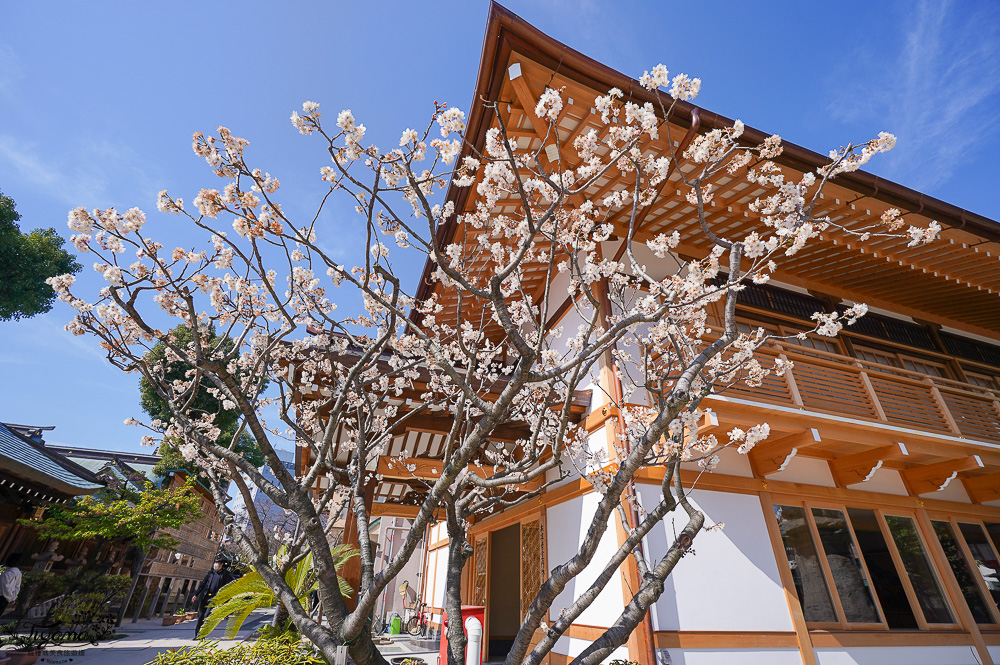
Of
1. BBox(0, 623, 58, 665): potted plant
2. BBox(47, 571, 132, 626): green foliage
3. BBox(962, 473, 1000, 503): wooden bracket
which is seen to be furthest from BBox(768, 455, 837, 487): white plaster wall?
BBox(47, 571, 132, 626): green foliage

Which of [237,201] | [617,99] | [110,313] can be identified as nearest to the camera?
[237,201]

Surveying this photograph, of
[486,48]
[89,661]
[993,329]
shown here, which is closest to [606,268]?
[486,48]

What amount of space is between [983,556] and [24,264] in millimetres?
22859

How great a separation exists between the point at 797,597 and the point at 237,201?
712 centimetres

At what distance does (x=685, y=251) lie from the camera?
7.59m

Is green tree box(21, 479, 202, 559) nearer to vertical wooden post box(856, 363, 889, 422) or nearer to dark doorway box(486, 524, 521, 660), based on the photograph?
dark doorway box(486, 524, 521, 660)

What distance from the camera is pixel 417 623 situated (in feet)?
46.8

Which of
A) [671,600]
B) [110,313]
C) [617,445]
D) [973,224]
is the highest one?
[973,224]

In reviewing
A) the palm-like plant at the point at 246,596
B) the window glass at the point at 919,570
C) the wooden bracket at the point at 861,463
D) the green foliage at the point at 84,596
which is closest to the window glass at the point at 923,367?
the window glass at the point at 919,570

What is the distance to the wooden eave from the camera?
16.3 ft

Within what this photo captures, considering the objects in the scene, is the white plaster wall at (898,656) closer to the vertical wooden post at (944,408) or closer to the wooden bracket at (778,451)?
the wooden bracket at (778,451)

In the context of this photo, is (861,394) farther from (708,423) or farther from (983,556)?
(983,556)

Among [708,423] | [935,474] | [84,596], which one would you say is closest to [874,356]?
[935,474]

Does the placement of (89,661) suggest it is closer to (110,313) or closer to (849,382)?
(110,313)
